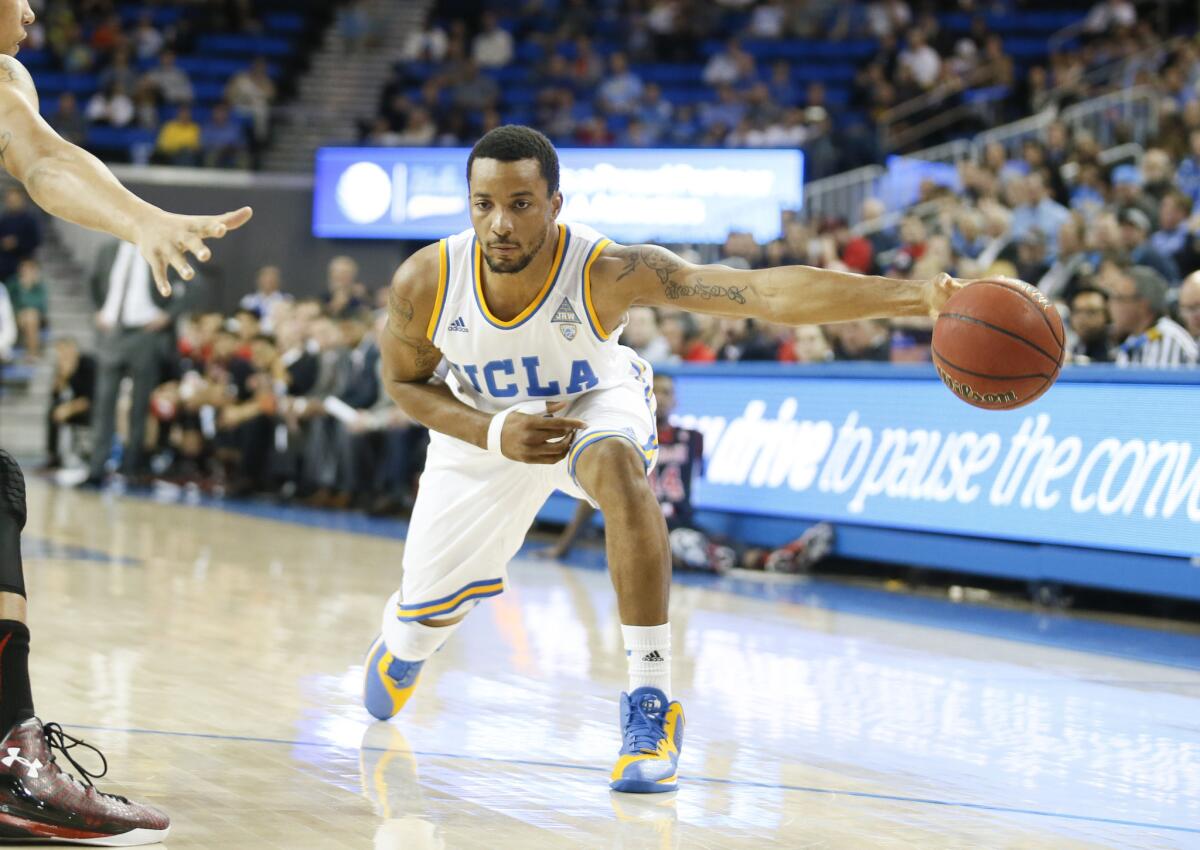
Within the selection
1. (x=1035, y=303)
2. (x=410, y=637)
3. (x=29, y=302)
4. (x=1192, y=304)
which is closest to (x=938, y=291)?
(x=1035, y=303)

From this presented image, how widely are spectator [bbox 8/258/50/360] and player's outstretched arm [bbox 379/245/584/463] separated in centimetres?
1531

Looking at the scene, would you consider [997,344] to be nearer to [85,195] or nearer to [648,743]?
[648,743]

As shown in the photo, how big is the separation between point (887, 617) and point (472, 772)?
4458mm

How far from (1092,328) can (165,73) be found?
53.5ft

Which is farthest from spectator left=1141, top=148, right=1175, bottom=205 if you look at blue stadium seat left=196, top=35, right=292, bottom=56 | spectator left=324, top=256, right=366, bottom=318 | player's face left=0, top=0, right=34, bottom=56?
blue stadium seat left=196, top=35, right=292, bottom=56

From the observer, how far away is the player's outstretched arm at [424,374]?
14.7 ft

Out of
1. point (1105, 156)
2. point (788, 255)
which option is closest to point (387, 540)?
point (788, 255)

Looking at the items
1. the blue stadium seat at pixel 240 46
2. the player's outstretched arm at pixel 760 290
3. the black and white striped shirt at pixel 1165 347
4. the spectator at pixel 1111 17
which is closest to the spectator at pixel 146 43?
the blue stadium seat at pixel 240 46

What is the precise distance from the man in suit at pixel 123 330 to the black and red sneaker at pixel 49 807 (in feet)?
35.8

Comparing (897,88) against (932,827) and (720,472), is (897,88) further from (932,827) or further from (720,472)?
(932,827)

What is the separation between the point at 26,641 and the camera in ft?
11.8

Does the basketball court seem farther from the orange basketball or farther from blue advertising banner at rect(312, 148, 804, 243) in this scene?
blue advertising banner at rect(312, 148, 804, 243)

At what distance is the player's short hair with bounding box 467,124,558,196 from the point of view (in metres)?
4.55

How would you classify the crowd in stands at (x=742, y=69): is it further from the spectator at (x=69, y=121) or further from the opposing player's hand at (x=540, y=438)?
the opposing player's hand at (x=540, y=438)
